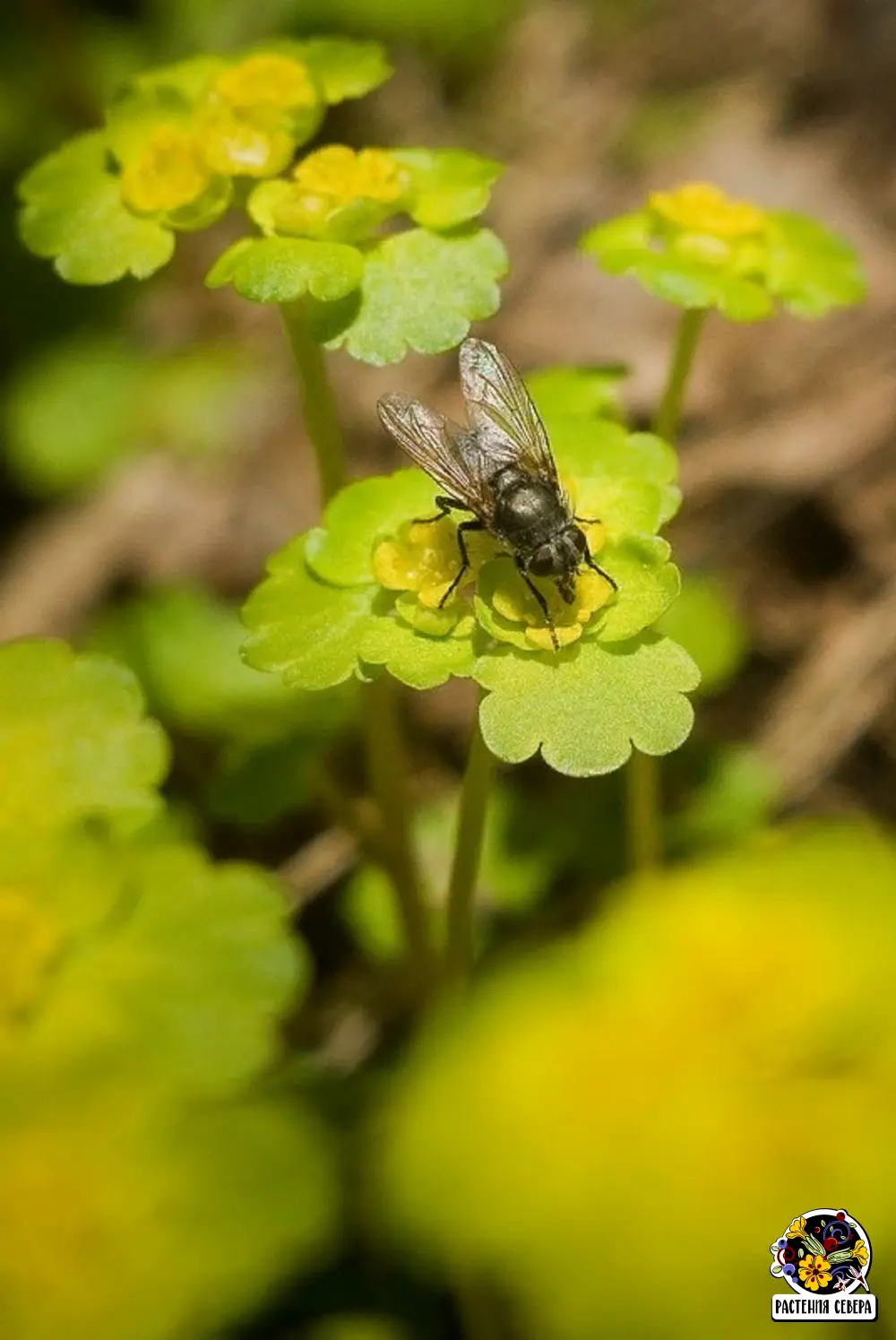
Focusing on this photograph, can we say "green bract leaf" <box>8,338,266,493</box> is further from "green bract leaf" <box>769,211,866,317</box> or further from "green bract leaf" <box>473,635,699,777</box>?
"green bract leaf" <box>473,635,699,777</box>

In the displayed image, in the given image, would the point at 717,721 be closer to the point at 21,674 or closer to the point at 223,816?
the point at 223,816

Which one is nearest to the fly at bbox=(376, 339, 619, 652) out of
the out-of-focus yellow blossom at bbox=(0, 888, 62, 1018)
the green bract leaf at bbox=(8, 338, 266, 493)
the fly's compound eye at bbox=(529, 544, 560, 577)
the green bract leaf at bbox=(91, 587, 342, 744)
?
the fly's compound eye at bbox=(529, 544, 560, 577)

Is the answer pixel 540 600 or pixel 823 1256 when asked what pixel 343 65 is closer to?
pixel 540 600

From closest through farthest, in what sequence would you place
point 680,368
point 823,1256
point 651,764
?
1. point 823,1256
2. point 680,368
3. point 651,764

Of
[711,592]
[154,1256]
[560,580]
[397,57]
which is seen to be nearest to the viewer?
[154,1256]

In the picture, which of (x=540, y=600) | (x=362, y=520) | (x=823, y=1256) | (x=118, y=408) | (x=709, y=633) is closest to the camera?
(x=823, y=1256)

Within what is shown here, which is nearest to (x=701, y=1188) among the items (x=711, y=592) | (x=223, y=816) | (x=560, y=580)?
(x=560, y=580)

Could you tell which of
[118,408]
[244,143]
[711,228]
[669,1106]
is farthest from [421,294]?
[118,408]
